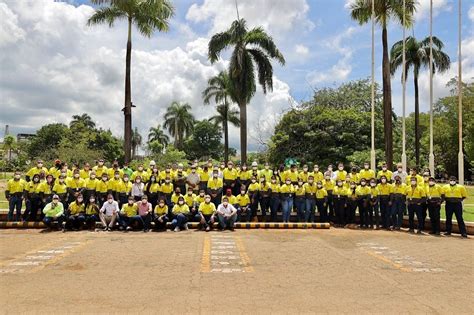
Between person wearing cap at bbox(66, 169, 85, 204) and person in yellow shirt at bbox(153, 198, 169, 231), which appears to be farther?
person wearing cap at bbox(66, 169, 85, 204)

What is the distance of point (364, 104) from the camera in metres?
43.3

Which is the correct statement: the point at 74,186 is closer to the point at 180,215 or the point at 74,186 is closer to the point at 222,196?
the point at 180,215

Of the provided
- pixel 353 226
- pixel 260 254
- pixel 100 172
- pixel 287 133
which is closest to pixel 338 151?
pixel 287 133

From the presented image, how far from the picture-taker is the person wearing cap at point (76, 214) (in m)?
14.7

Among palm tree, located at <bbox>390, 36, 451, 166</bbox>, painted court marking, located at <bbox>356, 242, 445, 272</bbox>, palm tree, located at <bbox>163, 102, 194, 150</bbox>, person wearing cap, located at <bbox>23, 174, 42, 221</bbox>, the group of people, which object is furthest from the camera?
palm tree, located at <bbox>163, 102, 194, 150</bbox>

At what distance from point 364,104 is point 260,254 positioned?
116 ft

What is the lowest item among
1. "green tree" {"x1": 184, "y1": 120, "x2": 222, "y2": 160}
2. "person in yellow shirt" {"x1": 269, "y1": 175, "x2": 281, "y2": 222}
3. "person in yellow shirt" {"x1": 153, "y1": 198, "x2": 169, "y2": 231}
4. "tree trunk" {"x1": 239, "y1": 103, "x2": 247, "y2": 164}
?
"person in yellow shirt" {"x1": 153, "y1": 198, "x2": 169, "y2": 231}

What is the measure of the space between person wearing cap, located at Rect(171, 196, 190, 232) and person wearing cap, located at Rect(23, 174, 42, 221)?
4668 mm

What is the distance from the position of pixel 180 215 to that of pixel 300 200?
440 cm

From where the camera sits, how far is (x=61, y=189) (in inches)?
602

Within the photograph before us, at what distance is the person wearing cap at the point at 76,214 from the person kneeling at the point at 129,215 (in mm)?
1266

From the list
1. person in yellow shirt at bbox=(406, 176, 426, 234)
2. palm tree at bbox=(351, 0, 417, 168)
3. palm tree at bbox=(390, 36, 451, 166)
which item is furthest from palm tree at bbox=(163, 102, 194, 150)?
person in yellow shirt at bbox=(406, 176, 426, 234)

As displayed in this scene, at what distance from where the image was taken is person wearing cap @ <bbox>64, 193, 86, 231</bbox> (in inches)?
580

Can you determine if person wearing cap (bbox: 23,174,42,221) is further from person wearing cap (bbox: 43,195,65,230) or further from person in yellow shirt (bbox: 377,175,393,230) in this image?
person in yellow shirt (bbox: 377,175,393,230)
